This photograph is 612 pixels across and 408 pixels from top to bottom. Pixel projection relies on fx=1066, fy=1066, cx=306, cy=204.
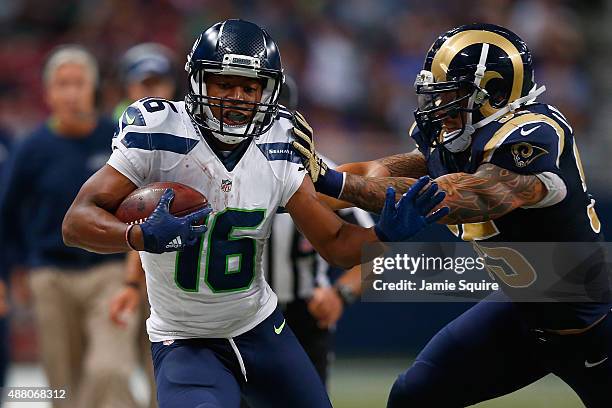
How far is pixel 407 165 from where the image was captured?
416 cm

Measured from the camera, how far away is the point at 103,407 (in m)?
5.14

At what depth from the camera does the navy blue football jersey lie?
356cm

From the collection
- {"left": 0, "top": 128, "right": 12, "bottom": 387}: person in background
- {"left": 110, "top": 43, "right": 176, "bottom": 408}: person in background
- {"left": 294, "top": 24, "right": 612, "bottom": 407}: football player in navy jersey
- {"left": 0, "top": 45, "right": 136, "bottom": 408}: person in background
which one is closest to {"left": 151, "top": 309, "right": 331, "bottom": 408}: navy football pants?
{"left": 294, "top": 24, "right": 612, "bottom": 407}: football player in navy jersey

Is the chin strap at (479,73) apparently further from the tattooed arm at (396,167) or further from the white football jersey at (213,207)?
the white football jersey at (213,207)

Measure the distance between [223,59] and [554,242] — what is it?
133 centimetres

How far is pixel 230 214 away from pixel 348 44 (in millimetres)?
6057

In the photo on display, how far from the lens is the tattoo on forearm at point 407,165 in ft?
13.6

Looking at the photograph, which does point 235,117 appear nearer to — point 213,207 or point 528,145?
point 213,207

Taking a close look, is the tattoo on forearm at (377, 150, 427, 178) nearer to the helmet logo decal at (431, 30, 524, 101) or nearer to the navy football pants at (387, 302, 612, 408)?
the helmet logo decal at (431, 30, 524, 101)

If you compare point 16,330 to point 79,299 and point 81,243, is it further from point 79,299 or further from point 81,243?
point 81,243

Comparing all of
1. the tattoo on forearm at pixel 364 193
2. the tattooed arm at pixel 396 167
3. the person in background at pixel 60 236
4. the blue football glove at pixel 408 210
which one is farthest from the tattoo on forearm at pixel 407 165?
the person in background at pixel 60 236

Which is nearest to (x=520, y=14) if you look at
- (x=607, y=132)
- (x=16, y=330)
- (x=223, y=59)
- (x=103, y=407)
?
(x=607, y=132)

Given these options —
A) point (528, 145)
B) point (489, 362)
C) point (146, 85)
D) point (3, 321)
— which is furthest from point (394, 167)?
point (3, 321)

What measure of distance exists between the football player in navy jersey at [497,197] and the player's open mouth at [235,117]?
200mm
